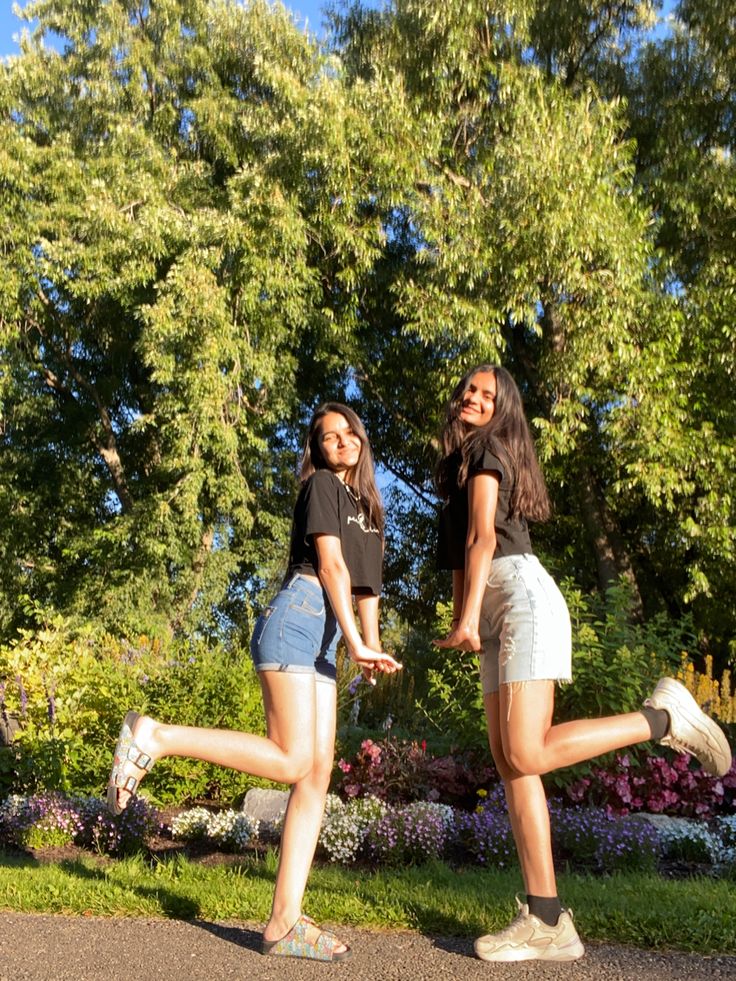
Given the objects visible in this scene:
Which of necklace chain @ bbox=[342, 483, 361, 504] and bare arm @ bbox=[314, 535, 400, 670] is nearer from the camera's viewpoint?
bare arm @ bbox=[314, 535, 400, 670]

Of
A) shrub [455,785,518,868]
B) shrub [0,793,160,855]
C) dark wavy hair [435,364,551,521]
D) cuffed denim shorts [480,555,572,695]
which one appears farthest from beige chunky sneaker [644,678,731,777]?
shrub [0,793,160,855]

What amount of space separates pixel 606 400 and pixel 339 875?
36.4ft

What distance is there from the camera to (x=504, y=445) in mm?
3730

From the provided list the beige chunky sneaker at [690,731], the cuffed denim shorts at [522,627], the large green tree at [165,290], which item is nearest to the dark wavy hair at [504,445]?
the cuffed denim shorts at [522,627]

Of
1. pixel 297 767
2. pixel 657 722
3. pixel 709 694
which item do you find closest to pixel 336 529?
pixel 297 767

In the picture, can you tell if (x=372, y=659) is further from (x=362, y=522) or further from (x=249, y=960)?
(x=249, y=960)

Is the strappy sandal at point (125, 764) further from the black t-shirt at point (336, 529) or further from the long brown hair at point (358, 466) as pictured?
the long brown hair at point (358, 466)

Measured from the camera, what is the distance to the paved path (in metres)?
3.27

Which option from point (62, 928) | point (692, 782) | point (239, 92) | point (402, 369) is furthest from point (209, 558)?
point (62, 928)

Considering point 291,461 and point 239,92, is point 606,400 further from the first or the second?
point 239,92

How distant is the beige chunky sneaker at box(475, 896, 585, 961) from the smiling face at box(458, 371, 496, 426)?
5.84 feet

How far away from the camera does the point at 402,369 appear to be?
1778cm

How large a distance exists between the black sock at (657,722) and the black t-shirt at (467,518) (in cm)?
72

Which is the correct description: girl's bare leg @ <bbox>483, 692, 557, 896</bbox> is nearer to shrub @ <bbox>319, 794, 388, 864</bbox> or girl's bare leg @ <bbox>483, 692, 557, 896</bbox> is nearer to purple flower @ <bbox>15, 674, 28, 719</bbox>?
shrub @ <bbox>319, 794, 388, 864</bbox>
